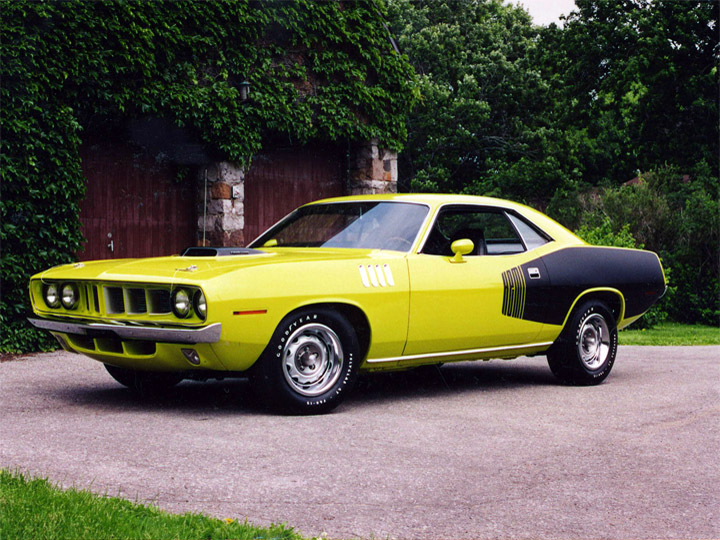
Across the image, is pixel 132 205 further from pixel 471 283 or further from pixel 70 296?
pixel 471 283

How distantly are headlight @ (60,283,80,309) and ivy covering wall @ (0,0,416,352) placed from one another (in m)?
3.71

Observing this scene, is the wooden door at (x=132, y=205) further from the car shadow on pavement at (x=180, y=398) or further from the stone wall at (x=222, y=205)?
the car shadow on pavement at (x=180, y=398)

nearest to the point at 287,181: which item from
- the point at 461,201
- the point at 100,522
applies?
the point at 461,201

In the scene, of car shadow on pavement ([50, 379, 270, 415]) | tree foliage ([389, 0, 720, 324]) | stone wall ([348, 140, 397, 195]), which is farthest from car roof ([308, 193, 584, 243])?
tree foliage ([389, 0, 720, 324])

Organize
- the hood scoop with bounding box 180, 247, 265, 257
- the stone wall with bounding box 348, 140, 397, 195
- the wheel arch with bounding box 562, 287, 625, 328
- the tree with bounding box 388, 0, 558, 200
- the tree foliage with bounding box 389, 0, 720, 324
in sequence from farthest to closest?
the tree with bounding box 388, 0, 558, 200 < the tree foliage with bounding box 389, 0, 720, 324 < the stone wall with bounding box 348, 140, 397, 195 < the wheel arch with bounding box 562, 287, 625, 328 < the hood scoop with bounding box 180, 247, 265, 257

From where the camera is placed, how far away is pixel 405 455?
5.25 m

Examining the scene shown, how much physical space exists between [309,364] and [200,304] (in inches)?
35.3

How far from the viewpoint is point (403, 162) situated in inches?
1465

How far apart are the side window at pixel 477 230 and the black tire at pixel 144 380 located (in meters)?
2.39

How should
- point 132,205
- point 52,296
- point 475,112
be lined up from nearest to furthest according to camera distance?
1. point 52,296
2. point 132,205
3. point 475,112

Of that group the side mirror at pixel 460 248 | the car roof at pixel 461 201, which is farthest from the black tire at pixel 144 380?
the side mirror at pixel 460 248

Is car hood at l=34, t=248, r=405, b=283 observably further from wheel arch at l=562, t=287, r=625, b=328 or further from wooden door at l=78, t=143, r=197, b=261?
wooden door at l=78, t=143, r=197, b=261

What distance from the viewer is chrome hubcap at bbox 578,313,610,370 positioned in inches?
328

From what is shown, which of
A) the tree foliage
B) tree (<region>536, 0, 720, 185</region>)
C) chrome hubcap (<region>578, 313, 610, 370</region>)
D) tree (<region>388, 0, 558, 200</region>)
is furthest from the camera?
tree (<region>388, 0, 558, 200</region>)
